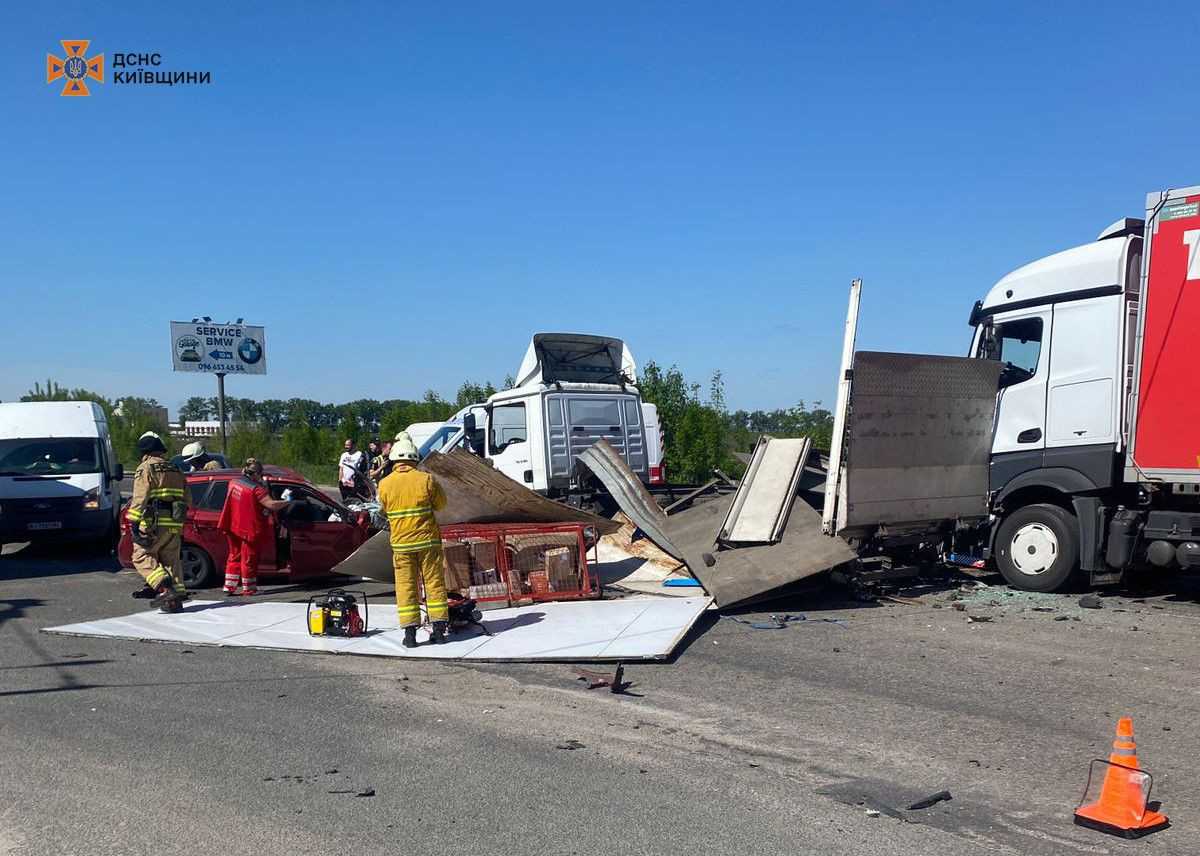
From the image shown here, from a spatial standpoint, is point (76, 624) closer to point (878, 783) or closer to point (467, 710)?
point (467, 710)

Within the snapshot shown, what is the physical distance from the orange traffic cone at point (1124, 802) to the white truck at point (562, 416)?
1024 cm

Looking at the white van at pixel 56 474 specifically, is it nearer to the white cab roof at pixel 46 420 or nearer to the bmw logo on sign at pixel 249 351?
the white cab roof at pixel 46 420

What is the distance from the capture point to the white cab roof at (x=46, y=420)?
49.4 ft

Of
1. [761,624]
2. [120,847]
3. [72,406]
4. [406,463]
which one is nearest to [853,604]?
[761,624]

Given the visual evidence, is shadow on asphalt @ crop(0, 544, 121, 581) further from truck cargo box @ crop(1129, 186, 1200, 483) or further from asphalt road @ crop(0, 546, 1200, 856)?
truck cargo box @ crop(1129, 186, 1200, 483)

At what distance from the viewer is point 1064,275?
416 inches

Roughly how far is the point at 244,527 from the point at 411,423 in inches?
884

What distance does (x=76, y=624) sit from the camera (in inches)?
371

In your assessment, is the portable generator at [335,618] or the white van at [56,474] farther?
the white van at [56,474]

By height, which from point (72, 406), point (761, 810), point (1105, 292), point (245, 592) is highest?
point (1105, 292)

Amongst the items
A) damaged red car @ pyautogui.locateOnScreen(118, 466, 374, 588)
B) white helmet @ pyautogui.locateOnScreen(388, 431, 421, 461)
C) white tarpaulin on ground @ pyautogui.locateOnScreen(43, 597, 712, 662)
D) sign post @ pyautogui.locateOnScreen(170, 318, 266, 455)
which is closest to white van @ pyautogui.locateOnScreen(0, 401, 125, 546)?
damaged red car @ pyautogui.locateOnScreen(118, 466, 374, 588)

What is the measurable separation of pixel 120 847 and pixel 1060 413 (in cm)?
956

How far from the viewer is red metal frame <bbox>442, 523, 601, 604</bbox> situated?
10.3 meters

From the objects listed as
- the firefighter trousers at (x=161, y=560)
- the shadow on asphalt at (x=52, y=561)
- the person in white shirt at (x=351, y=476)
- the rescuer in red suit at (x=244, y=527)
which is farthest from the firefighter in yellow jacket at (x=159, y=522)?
the person in white shirt at (x=351, y=476)
